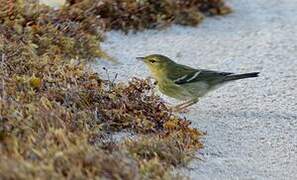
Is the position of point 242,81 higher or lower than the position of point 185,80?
lower

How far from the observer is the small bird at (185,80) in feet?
26.0

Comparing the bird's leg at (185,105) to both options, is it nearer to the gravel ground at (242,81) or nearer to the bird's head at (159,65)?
the gravel ground at (242,81)

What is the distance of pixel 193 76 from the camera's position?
314 inches

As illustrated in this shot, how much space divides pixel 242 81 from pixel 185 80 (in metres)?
1.19

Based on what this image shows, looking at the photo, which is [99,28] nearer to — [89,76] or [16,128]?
[89,76]

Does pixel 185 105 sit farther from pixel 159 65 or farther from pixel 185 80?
pixel 159 65

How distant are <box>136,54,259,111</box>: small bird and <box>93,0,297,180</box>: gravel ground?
0.17 m

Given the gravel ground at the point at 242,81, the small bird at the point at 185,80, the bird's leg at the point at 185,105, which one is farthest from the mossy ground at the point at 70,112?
the small bird at the point at 185,80

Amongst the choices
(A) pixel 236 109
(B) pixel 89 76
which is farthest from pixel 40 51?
(A) pixel 236 109

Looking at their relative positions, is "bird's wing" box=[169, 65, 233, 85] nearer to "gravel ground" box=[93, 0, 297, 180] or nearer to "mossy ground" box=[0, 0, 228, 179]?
"gravel ground" box=[93, 0, 297, 180]

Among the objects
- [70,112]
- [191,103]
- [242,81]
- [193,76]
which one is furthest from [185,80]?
[70,112]

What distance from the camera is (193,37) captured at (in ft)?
34.8

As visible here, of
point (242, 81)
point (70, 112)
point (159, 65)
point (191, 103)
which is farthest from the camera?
point (242, 81)

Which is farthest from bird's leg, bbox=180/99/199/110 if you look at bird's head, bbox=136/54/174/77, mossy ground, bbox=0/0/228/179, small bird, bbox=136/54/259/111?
mossy ground, bbox=0/0/228/179
